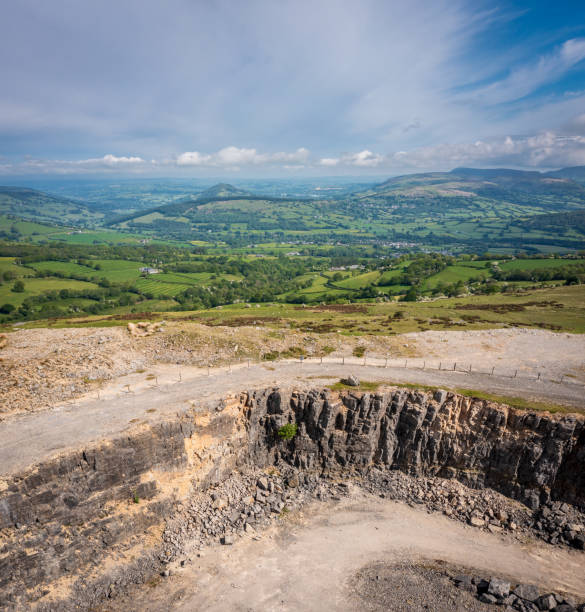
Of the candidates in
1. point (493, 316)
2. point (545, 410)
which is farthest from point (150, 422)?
point (493, 316)

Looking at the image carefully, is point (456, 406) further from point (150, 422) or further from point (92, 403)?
point (92, 403)

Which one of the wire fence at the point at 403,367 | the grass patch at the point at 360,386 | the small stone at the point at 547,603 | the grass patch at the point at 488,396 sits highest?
the grass patch at the point at 488,396

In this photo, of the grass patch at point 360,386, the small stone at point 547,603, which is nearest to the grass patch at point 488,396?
the grass patch at point 360,386

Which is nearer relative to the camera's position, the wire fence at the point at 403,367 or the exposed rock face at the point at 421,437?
the exposed rock face at the point at 421,437

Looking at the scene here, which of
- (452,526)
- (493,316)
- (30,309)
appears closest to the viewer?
(452,526)

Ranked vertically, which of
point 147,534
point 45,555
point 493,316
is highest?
point 493,316

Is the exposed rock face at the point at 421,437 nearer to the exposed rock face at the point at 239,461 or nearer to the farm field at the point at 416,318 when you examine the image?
the exposed rock face at the point at 239,461

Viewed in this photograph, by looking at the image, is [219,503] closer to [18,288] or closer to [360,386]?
[360,386]
